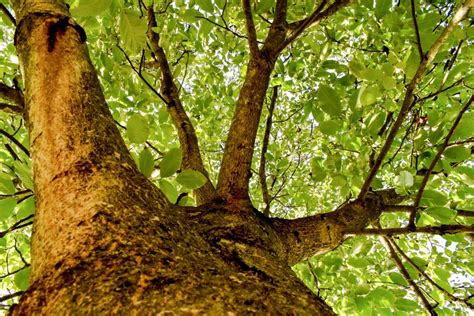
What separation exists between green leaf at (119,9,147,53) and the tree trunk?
5.6 inches

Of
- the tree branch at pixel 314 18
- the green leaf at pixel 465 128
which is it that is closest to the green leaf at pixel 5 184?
the tree branch at pixel 314 18

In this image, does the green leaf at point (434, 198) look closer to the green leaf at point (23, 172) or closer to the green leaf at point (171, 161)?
the green leaf at point (171, 161)

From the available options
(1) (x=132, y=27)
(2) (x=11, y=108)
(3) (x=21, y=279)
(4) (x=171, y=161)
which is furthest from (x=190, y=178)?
(2) (x=11, y=108)

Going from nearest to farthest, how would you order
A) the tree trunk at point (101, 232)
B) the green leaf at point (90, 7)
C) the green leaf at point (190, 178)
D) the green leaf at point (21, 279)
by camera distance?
the tree trunk at point (101, 232) → the green leaf at point (90, 7) → the green leaf at point (190, 178) → the green leaf at point (21, 279)

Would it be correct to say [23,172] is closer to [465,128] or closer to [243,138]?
[243,138]

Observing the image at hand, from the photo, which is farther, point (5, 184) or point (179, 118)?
point (179, 118)

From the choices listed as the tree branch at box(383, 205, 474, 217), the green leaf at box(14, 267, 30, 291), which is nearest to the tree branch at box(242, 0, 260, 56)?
the tree branch at box(383, 205, 474, 217)

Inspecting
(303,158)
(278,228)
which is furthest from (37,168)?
(303,158)

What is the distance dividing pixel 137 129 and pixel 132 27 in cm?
33

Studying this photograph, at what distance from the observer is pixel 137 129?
1.25 m

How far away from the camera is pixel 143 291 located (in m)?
0.57

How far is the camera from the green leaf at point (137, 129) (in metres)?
1.24

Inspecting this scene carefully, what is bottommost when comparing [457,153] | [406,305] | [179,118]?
[406,305]

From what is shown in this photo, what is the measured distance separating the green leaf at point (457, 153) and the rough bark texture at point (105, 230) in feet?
2.92
